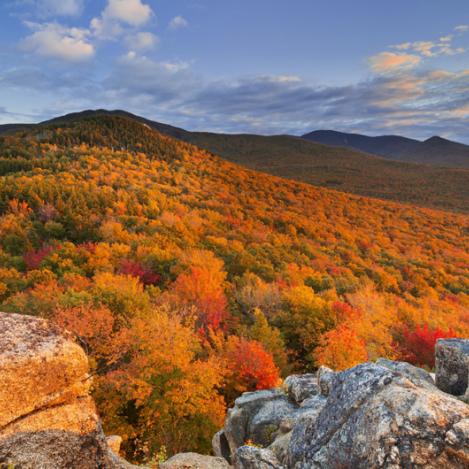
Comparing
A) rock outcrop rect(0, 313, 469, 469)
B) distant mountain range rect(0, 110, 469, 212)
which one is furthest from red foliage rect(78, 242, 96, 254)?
distant mountain range rect(0, 110, 469, 212)

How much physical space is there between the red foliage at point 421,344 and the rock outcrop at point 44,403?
89.9 ft

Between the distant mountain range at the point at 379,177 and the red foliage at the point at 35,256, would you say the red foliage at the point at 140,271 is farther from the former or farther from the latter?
the distant mountain range at the point at 379,177

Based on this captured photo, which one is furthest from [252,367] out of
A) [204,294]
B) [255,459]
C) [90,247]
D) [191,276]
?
[90,247]

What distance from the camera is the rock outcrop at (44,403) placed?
7.30m

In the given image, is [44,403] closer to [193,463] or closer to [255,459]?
[255,459]

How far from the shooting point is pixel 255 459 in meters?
10.5

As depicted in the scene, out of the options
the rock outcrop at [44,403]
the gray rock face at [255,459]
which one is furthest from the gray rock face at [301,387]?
the rock outcrop at [44,403]

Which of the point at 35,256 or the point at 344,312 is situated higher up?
the point at 35,256

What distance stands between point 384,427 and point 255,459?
507 cm

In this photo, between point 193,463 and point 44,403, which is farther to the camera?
point 193,463

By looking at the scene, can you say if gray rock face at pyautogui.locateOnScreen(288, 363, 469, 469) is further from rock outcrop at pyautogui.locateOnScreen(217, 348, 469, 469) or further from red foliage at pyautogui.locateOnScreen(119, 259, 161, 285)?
red foliage at pyautogui.locateOnScreen(119, 259, 161, 285)

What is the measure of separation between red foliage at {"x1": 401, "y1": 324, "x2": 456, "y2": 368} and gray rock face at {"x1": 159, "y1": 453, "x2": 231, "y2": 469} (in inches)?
843

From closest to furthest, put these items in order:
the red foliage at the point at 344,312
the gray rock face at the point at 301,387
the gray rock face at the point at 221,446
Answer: the gray rock face at the point at 301,387 → the gray rock face at the point at 221,446 → the red foliage at the point at 344,312

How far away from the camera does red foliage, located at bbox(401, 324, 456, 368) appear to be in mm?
28998
